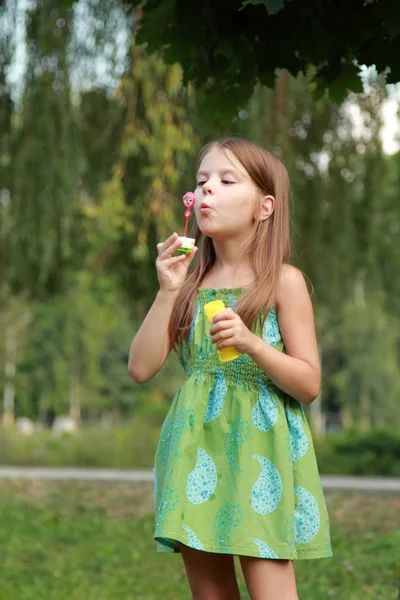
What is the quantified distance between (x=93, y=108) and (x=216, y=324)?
590cm

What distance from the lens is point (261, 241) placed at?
2607mm


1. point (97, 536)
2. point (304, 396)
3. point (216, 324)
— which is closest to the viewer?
point (216, 324)

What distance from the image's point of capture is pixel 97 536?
6590 mm

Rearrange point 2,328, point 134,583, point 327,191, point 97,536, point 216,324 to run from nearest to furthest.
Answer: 1. point 216,324
2. point 134,583
3. point 97,536
4. point 327,191
5. point 2,328

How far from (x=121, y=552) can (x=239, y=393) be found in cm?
375

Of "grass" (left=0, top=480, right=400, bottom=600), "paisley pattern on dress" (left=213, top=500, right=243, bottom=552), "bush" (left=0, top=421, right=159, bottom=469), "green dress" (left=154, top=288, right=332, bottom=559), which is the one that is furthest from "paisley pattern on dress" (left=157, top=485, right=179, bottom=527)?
"bush" (left=0, top=421, right=159, bottom=469)

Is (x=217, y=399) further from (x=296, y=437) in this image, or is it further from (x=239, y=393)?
(x=296, y=437)

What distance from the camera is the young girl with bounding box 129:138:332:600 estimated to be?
7.74 feet

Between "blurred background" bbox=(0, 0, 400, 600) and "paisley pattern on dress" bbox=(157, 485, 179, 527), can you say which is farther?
"blurred background" bbox=(0, 0, 400, 600)

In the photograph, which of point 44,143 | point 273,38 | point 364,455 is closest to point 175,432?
point 273,38

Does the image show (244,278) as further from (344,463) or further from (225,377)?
(344,463)

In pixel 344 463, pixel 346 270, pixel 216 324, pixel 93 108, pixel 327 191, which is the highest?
pixel 93 108

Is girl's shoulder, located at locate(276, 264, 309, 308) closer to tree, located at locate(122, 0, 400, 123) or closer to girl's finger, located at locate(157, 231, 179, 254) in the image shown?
girl's finger, located at locate(157, 231, 179, 254)

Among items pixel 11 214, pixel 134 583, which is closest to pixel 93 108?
pixel 11 214
